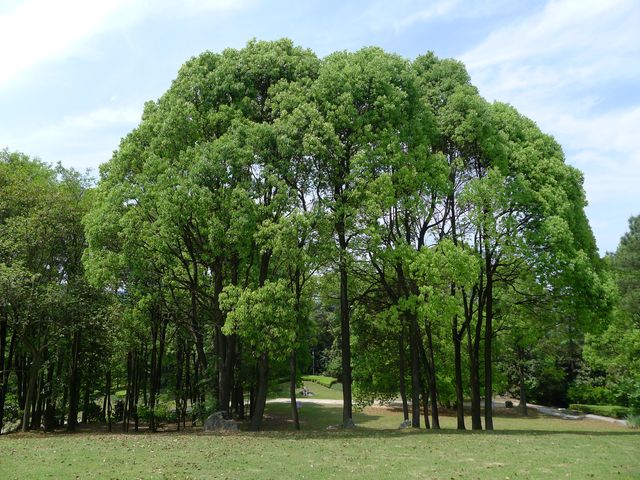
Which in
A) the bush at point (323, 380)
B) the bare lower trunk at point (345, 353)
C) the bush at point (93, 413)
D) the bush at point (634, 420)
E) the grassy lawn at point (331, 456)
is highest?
the bare lower trunk at point (345, 353)

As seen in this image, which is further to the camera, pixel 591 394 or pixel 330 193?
pixel 591 394

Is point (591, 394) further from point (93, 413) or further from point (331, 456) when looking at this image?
point (331, 456)

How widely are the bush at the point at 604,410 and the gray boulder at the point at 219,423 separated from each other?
35.3 meters

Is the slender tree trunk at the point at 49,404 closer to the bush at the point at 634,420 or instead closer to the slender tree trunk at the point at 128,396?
the slender tree trunk at the point at 128,396

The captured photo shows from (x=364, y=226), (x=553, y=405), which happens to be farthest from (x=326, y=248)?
(x=553, y=405)

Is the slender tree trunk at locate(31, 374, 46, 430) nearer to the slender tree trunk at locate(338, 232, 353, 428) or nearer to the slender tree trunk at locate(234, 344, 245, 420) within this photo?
the slender tree trunk at locate(234, 344, 245, 420)

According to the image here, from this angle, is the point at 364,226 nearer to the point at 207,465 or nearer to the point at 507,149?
the point at 507,149

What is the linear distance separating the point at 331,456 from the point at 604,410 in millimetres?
42544

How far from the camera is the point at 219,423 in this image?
72.2 feet

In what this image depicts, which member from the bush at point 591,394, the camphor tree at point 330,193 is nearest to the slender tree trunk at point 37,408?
the camphor tree at point 330,193

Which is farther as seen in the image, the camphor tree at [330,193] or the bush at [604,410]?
the bush at [604,410]

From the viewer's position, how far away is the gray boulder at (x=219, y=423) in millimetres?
21797

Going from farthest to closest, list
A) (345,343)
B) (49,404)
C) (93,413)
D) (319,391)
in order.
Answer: (319,391)
(93,413)
(49,404)
(345,343)

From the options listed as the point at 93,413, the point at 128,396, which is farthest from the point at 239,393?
the point at 93,413
